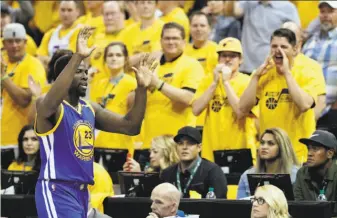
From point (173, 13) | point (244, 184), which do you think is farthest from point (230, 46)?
point (173, 13)

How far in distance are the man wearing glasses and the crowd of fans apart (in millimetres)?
12

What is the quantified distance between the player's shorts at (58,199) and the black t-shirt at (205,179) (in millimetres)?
2606

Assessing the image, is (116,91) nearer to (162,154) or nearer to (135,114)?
(162,154)

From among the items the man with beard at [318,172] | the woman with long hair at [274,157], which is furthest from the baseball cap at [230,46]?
the man with beard at [318,172]

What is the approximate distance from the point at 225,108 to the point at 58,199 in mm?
3929

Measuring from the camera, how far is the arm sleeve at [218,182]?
404 inches

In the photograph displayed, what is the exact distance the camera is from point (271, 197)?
871 cm

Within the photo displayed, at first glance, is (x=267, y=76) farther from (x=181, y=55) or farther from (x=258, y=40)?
(x=258, y=40)

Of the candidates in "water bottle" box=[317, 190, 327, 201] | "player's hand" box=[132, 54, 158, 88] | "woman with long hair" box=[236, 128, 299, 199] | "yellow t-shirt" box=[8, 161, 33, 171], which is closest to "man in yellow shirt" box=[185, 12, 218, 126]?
"yellow t-shirt" box=[8, 161, 33, 171]

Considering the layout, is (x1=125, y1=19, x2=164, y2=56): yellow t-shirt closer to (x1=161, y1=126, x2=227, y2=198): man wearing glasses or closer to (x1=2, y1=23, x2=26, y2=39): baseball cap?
(x1=2, y1=23, x2=26, y2=39): baseball cap

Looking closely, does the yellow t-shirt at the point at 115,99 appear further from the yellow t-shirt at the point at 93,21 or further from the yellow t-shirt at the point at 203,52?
the yellow t-shirt at the point at 93,21

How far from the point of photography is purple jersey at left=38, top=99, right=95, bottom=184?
25.7ft

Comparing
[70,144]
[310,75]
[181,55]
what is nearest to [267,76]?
[310,75]

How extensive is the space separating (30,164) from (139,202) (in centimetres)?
230
